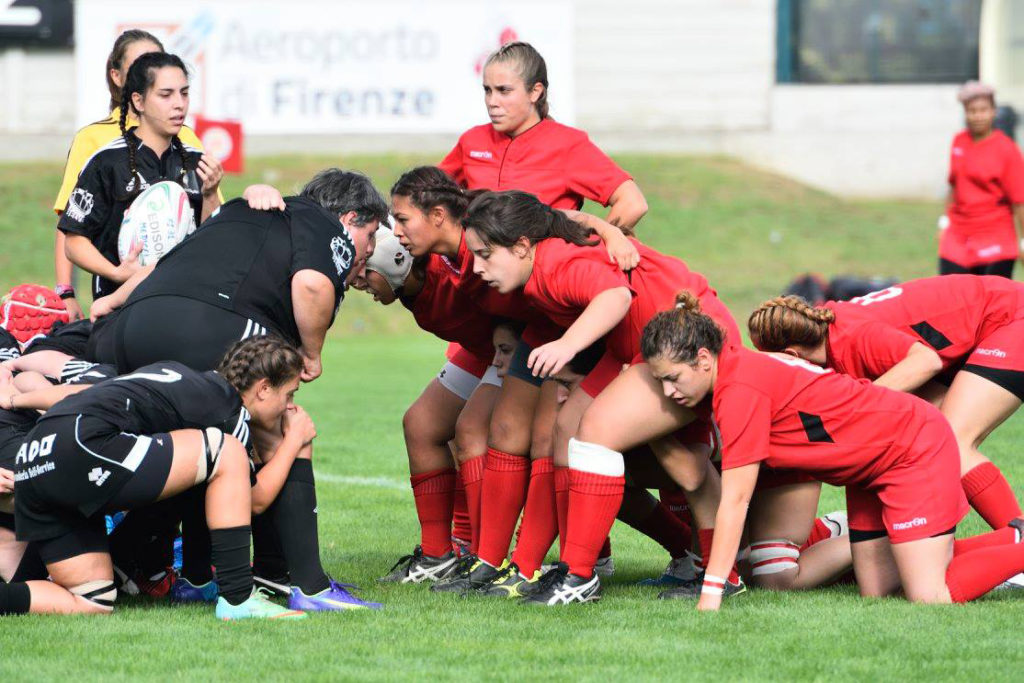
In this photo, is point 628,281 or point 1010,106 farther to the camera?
point 1010,106

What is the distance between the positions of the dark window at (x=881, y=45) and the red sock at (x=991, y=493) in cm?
2135

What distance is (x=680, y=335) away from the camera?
4.86 meters

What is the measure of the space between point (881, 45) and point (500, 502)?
2271 cm

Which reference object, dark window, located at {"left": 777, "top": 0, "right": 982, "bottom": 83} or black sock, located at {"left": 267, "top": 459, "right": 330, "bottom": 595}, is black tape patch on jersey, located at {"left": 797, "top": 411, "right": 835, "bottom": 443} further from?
dark window, located at {"left": 777, "top": 0, "right": 982, "bottom": 83}

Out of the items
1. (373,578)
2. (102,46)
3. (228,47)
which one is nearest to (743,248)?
(228,47)

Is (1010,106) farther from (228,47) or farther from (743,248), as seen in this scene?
(228,47)

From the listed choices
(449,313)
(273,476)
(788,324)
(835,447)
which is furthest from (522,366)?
(835,447)

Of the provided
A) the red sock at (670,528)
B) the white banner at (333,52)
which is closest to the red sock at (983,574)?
the red sock at (670,528)

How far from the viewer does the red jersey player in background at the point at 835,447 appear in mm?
4867

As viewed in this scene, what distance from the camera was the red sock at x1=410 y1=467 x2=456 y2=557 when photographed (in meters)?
5.92

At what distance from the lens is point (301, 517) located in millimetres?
4992

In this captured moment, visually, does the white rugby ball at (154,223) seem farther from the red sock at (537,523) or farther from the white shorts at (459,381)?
the red sock at (537,523)

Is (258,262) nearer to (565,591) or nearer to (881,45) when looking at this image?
(565,591)

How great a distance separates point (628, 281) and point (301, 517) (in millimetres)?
1463
